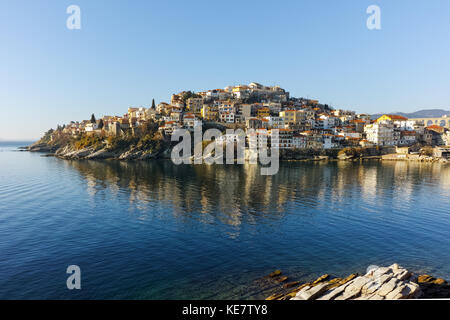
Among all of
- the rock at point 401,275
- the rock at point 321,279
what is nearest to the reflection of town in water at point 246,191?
the rock at point 321,279

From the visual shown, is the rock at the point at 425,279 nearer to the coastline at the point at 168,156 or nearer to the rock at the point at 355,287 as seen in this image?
the rock at the point at 355,287

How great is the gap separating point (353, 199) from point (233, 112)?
321 ft

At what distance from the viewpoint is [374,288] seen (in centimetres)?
1541

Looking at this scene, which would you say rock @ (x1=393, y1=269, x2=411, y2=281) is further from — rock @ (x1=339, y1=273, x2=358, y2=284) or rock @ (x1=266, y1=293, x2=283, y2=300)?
rock @ (x1=266, y1=293, x2=283, y2=300)

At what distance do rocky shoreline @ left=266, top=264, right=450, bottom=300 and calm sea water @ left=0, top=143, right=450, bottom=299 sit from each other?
5.52 ft

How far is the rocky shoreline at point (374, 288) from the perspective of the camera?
1501cm

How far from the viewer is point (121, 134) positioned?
127 meters

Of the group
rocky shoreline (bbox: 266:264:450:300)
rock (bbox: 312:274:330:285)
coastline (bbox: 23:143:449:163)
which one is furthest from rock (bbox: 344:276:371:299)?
coastline (bbox: 23:143:449:163)

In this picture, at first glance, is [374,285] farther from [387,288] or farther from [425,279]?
[425,279]

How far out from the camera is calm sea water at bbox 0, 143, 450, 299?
1941 cm

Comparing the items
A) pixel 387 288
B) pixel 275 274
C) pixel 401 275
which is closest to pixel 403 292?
pixel 387 288

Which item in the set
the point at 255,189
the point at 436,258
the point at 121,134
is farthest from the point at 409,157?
the point at 121,134

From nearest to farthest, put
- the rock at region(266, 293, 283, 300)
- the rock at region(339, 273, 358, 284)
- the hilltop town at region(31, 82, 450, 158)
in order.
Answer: the rock at region(266, 293, 283, 300), the rock at region(339, 273, 358, 284), the hilltop town at region(31, 82, 450, 158)
